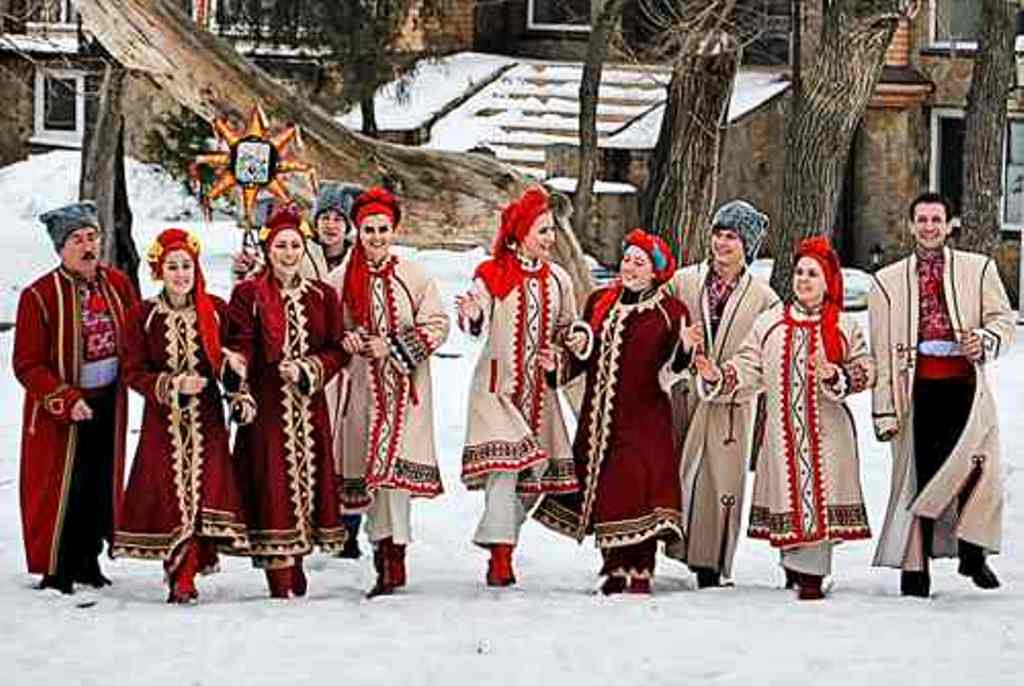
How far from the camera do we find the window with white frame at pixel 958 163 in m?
25.2

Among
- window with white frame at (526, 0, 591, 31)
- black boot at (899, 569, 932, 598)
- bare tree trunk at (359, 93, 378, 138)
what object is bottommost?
black boot at (899, 569, 932, 598)

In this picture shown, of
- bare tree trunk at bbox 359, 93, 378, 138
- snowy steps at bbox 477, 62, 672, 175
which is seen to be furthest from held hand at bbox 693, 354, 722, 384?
bare tree trunk at bbox 359, 93, 378, 138

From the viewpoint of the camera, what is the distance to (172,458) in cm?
966

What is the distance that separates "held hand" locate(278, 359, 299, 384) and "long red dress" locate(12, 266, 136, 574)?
673mm

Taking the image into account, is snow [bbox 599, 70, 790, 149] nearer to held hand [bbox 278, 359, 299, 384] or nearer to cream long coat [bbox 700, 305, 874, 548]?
cream long coat [bbox 700, 305, 874, 548]

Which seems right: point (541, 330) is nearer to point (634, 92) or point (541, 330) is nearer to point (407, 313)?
point (407, 313)

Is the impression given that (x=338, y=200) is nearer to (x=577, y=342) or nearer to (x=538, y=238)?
(x=538, y=238)

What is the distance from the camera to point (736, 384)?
32.2ft

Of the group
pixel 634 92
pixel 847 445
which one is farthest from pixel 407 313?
pixel 634 92

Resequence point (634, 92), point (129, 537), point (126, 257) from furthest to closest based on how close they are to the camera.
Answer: point (634, 92)
point (126, 257)
point (129, 537)

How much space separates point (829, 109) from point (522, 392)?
599cm

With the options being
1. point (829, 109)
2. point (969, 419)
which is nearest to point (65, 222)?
point (969, 419)

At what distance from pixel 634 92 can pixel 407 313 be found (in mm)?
17395

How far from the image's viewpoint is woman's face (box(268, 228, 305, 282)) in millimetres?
9719
